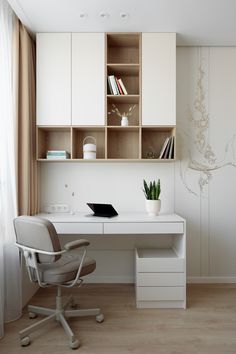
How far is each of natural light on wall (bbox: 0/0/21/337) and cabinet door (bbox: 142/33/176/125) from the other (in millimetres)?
1263

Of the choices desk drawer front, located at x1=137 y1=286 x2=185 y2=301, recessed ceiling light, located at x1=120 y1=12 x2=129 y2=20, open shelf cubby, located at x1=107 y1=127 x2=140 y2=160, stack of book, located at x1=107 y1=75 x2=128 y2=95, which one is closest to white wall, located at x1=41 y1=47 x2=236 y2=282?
open shelf cubby, located at x1=107 y1=127 x2=140 y2=160

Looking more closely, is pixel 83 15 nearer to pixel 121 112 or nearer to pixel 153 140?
pixel 121 112

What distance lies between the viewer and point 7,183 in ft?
Answer: 6.67

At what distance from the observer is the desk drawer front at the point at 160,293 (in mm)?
2256

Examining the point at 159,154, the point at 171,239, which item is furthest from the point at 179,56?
the point at 171,239

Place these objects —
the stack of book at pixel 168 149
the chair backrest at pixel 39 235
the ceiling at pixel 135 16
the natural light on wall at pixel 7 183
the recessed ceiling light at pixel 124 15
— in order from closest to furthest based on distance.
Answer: the chair backrest at pixel 39 235
the natural light on wall at pixel 7 183
the ceiling at pixel 135 16
the recessed ceiling light at pixel 124 15
the stack of book at pixel 168 149

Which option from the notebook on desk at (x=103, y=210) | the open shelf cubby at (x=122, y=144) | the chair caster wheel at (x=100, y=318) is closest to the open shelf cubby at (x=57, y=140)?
the open shelf cubby at (x=122, y=144)

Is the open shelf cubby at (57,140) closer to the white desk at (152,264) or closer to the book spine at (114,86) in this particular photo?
the book spine at (114,86)

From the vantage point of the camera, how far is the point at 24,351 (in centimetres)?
172

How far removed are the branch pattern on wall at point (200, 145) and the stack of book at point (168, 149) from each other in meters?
0.33

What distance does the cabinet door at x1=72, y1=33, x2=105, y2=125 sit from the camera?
2510mm

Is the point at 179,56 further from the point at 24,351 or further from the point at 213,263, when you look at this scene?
the point at 24,351

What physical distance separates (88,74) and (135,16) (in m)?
0.68

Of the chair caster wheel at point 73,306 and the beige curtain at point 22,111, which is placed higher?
the beige curtain at point 22,111
